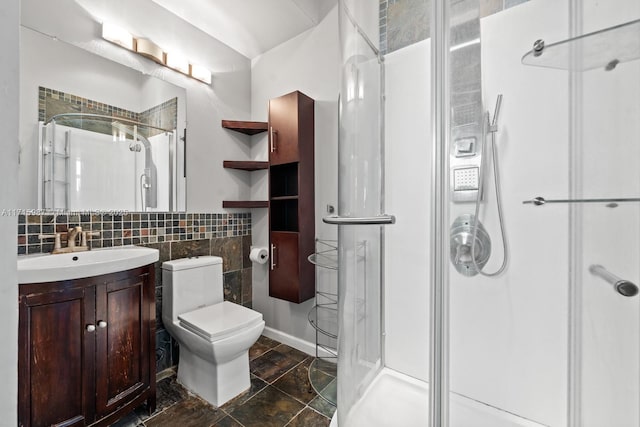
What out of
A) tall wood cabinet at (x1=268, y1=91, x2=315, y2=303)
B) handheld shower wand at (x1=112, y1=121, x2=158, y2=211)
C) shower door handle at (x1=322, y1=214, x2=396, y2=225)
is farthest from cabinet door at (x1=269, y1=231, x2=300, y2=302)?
shower door handle at (x1=322, y1=214, x2=396, y2=225)

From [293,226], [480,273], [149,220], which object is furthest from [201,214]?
[480,273]

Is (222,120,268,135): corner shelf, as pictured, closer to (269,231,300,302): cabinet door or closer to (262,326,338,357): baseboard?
(269,231,300,302): cabinet door

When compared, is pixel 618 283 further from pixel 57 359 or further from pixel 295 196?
pixel 57 359

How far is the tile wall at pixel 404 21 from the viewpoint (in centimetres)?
72

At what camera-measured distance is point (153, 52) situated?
1.79 metres

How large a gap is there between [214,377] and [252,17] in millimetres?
2486

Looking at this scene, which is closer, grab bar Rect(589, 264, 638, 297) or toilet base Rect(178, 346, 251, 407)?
grab bar Rect(589, 264, 638, 297)

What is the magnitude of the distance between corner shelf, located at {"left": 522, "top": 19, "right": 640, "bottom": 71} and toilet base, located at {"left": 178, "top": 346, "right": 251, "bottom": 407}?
1998mm

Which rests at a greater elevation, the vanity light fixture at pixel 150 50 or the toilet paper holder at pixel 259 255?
the vanity light fixture at pixel 150 50

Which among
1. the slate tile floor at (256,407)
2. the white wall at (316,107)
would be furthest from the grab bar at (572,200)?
the slate tile floor at (256,407)

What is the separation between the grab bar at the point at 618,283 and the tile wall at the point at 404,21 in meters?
0.84

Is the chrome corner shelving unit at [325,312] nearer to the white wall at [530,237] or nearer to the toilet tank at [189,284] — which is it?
the toilet tank at [189,284]

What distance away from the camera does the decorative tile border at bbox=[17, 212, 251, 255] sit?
4.37 feet

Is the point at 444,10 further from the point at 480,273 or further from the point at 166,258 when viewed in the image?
the point at 166,258
